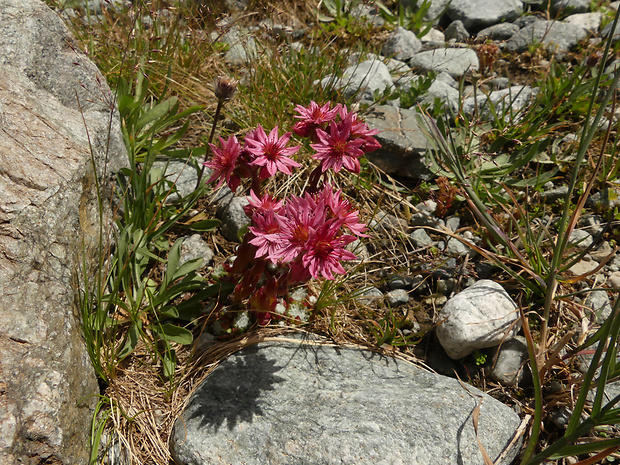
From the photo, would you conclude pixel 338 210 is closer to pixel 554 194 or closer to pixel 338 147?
pixel 338 147

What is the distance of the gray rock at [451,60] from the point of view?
4.15 m

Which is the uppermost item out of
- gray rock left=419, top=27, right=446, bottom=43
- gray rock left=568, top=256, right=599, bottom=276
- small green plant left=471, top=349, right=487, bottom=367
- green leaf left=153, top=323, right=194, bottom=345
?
gray rock left=419, top=27, right=446, bottom=43

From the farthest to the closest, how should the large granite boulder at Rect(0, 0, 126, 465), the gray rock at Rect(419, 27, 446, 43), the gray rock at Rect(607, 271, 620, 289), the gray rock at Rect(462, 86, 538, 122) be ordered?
the gray rock at Rect(419, 27, 446, 43), the gray rock at Rect(462, 86, 538, 122), the gray rock at Rect(607, 271, 620, 289), the large granite boulder at Rect(0, 0, 126, 465)

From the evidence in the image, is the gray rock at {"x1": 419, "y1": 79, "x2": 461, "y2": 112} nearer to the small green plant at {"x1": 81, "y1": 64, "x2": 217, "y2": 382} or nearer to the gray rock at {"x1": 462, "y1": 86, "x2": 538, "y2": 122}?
the gray rock at {"x1": 462, "y1": 86, "x2": 538, "y2": 122}

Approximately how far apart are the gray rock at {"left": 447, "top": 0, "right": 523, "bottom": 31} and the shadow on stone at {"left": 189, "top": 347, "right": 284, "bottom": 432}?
4.23 m

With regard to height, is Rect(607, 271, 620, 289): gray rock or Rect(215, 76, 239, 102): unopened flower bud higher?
Rect(215, 76, 239, 102): unopened flower bud

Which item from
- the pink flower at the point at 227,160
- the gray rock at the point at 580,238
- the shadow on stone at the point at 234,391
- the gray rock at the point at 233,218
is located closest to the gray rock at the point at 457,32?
the gray rock at the point at 580,238

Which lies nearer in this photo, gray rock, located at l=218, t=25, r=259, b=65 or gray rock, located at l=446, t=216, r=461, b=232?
gray rock, located at l=446, t=216, r=461, b=232

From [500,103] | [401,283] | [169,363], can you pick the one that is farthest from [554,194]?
[169,363]

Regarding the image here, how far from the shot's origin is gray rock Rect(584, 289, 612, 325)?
8.53ft

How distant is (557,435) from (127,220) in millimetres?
2483

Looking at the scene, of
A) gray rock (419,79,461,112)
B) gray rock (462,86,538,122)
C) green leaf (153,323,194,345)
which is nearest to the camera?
green leaf (153,323,194,345)

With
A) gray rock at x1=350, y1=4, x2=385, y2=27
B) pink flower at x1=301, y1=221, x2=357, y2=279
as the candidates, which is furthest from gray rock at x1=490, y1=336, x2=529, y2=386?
gray rock at x1=350, y1=4, x2=385, y2=27

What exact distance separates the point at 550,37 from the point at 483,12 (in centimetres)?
74
